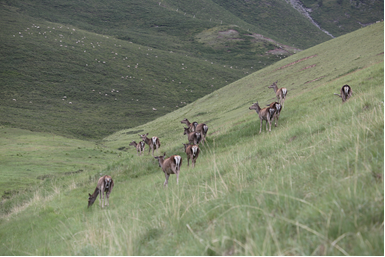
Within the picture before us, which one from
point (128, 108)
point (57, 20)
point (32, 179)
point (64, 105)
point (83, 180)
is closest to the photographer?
point (83, 180)

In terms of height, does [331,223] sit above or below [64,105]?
below

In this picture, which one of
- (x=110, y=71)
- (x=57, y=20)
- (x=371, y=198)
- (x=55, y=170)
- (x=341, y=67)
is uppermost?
(x=57, y=20)

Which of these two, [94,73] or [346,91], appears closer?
[346,91]

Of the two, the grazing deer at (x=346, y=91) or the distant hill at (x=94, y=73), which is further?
the distant hill at (x=94, y=73)

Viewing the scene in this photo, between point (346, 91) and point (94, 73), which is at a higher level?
point (94, 73)

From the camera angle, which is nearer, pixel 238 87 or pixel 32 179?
pixel 32 179

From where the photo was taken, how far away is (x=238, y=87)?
6053 centimetres

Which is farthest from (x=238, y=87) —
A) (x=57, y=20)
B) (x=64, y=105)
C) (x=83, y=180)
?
(x=57, y=20)

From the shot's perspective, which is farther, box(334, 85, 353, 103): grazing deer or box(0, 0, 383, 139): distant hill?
box(0, 0, 383, 139): distant hill

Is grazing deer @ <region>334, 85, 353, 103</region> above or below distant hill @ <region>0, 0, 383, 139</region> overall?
below

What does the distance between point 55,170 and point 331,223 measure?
30.0 meters

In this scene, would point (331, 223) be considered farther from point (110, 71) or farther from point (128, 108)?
point (110, 71)

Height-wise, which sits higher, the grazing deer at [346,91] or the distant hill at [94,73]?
the distant hill at [94,73]

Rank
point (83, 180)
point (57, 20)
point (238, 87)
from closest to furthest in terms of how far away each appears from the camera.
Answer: point (83, 180) → point (238, 87) → point (57, 20)
